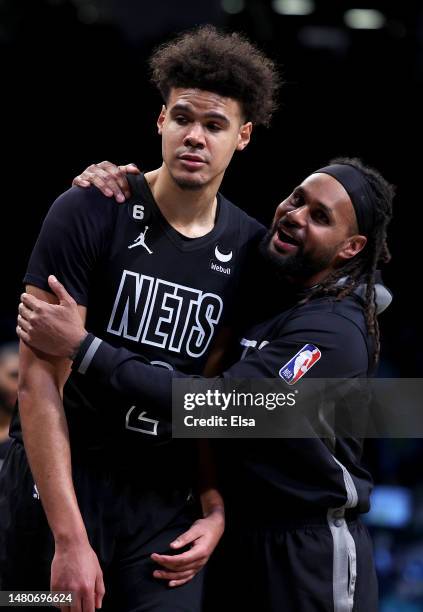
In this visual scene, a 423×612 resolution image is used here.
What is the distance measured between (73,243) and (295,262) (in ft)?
2.52

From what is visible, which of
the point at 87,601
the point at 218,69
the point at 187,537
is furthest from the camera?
the point at 218,69

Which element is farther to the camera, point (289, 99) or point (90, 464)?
point (289, 99)

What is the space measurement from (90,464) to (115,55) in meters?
4.58

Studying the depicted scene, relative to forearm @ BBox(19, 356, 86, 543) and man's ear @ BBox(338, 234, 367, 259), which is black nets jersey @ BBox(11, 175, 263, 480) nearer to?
forearm @ BBox(19, 356, 86, 543)

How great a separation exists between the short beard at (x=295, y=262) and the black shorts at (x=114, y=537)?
Result: 79 centimetres

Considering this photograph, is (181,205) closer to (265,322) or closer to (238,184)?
(265,322)

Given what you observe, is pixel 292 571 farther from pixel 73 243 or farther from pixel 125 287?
pixel 73 243

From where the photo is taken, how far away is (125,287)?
107 inches

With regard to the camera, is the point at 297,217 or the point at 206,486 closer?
the point at 206,486

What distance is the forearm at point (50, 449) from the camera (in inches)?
98.9

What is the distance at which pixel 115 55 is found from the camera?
671cm

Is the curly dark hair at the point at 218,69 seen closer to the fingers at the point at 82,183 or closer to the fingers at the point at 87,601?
the fingers at the point at 82,183

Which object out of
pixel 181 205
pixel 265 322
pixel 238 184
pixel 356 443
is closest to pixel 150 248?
pixel 181 205

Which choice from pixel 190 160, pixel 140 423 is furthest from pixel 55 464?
pixel 190 160
